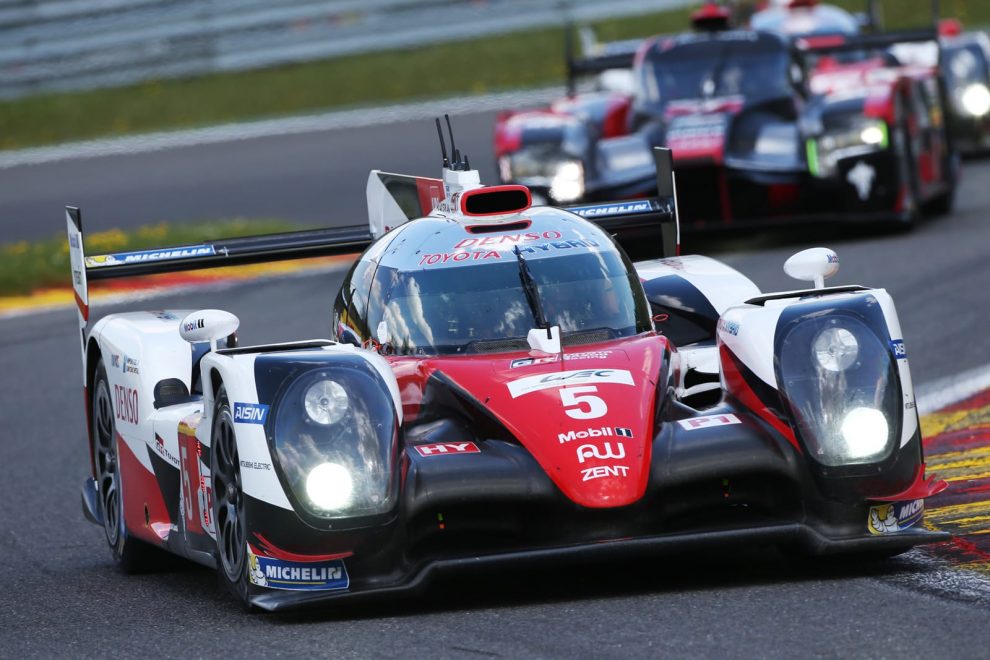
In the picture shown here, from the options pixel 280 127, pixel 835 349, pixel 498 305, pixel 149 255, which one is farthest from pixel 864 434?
pixel 280 127

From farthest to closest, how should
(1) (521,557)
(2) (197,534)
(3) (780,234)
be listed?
(3) (780,234)
(2) (197,534)
(1) (521,557)

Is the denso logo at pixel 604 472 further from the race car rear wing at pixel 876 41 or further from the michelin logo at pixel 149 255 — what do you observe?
the race car rear wing at pixel 876 41

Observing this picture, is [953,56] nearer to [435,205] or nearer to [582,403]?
[435,205]

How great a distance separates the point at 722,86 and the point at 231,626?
10.1 m

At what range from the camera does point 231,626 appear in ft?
18.8

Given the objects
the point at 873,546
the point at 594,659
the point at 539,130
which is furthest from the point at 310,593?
the point at 539,130

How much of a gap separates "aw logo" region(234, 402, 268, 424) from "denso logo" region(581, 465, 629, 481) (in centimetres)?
A: 94

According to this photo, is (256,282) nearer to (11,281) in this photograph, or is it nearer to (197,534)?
(11,281)

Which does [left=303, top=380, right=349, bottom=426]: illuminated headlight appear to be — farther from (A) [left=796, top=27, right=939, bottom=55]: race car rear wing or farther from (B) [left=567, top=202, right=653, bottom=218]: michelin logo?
(A) [left=796, top=27, right=939, bottom=55]: race car rear wing

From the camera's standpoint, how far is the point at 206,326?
6.57m

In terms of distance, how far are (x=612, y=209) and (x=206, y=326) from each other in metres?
2.26

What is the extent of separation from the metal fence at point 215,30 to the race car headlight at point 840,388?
19970 mm

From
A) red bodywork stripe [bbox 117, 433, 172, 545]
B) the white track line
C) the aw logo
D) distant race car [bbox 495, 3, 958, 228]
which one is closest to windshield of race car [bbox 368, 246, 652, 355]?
the aw logo

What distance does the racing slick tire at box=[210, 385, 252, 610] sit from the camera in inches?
230
